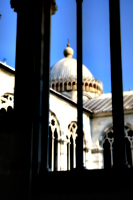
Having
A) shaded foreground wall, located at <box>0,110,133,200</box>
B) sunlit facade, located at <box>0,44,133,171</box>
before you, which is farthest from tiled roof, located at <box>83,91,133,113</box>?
shaded foreground wall, located at <box>0,110,133,200</box>

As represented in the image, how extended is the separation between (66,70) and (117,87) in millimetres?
23253

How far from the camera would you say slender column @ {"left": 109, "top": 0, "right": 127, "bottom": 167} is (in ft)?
15.7

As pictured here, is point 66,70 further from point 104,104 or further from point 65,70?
point 104,104

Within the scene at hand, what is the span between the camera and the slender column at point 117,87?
4.78 metres

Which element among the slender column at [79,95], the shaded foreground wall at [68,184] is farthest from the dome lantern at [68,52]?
the shaded foreground wall at [68,184]

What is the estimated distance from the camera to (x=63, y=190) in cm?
502

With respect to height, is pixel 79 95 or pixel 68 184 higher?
pixel 79 95

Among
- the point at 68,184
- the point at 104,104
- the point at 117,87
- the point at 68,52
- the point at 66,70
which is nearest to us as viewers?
the point at 68,184

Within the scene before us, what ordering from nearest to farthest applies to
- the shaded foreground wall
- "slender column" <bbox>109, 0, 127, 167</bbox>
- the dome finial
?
the shaded foreground wall, "slender column" <bbox>109, 0, 127, 167</bbox>, the dome finial

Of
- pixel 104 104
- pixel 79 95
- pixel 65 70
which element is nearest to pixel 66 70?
pixel 65 70

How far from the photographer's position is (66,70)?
28.2 m

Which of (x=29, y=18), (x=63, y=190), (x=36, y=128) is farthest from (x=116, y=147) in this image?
(x=29, y=18)

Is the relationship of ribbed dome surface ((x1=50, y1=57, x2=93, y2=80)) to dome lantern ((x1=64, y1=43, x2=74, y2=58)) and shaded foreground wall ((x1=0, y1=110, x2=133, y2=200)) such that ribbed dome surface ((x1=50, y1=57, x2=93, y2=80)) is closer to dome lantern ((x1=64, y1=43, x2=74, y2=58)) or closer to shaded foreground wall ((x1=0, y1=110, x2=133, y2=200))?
dome lantern ((x1=64, y1=43, x2=74, y2=58))

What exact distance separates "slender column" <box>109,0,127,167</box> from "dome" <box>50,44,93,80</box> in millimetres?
21176
